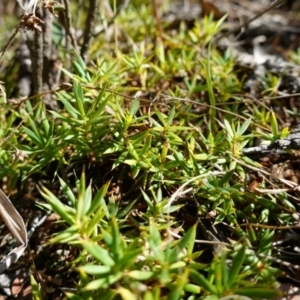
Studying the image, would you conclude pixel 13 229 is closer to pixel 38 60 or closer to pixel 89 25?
pixel 38 60

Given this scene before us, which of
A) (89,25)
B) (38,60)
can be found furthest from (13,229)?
(89,25)

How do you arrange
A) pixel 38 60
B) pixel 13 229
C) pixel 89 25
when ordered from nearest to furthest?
pixel 13 229, pixel 38 60, pixel 89 25

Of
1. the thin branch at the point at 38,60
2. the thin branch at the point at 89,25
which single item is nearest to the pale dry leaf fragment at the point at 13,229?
the thin branch at the point at 38,60

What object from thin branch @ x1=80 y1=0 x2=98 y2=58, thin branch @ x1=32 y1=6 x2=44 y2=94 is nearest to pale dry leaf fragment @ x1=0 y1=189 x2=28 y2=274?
thin branch @ x1=32 y1=6 x2=44 y2=94

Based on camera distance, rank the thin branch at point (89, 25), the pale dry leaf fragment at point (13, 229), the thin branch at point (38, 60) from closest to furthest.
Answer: the pale dry leaf fragment at point (13, 229) → the thin branch at point (38, 60) → the thin branch at point (89, 25)

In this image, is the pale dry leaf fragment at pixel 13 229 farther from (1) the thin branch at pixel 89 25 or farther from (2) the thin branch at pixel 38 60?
(1) the thin branch at pixel 89 25

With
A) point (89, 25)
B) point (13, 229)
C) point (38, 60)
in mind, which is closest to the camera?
point (13, 229)

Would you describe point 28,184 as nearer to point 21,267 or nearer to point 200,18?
point 21,267

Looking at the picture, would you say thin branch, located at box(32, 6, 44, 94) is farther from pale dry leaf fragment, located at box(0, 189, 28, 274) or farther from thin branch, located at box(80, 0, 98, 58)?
pale dry leaf fragment, located at box(0, 189, 28, 274)
